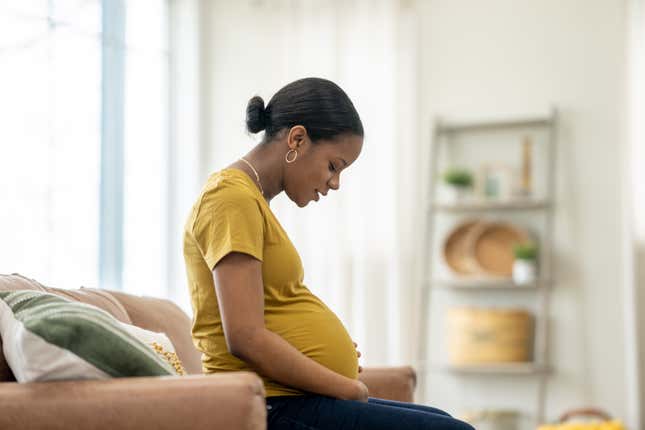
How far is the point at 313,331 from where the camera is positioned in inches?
75.2

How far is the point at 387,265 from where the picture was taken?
206 inches

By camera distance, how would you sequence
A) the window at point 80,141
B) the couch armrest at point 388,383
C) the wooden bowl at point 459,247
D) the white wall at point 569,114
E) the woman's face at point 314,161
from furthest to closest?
the wooden bowl at point 459,247, the white wall at point 569,114, the window at point 80,141, the couch armrest at point 388,383, the woman's face at point 314,161

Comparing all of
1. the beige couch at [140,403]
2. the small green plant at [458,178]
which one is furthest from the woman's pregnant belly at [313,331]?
the small green plant at [458,178]

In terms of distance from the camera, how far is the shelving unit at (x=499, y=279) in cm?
493

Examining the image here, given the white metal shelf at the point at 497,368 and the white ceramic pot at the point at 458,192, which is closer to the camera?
the white metal shelf at the point at 497,368

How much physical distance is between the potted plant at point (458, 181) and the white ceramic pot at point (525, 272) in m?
0.49

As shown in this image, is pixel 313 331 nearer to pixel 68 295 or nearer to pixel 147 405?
pixel 147 405

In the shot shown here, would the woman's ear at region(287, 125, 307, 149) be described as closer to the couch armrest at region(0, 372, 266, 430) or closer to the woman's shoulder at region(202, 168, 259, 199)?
the woman's shoulder at region(202, 168, 259, 199)

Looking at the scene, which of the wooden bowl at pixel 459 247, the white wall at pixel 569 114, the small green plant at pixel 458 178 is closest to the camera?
the white wall at pixel 569 114

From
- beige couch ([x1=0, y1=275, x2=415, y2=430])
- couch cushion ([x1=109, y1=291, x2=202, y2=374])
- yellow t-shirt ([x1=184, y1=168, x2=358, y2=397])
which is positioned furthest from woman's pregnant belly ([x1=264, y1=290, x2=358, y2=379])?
couch cushion ([x1=109, y1=291, x2=202, y2=374])

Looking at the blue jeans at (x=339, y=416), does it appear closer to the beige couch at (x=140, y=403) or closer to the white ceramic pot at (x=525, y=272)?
the beige couch at (x=140, y=403)

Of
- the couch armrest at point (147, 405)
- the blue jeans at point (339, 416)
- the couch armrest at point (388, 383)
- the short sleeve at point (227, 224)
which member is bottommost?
the couch armrest at point (388, 383)

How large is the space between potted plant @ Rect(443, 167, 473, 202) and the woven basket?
0.63m

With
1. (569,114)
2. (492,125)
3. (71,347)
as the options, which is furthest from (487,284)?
(71,347)
